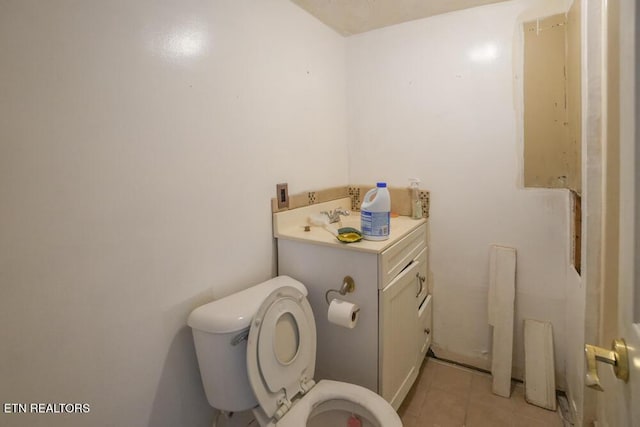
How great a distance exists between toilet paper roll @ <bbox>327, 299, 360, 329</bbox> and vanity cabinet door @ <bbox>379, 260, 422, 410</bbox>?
0.41 feet

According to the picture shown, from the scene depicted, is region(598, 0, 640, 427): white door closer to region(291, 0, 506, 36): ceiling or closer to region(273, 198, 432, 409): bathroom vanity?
region(273, 198, 432, 409): bathroom vanity

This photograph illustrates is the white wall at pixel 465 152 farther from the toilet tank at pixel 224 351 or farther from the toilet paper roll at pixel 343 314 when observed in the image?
the toilet tank at pixel 224 351

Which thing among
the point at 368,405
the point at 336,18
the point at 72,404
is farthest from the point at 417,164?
the point at 72,404

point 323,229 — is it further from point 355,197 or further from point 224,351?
point 224,351

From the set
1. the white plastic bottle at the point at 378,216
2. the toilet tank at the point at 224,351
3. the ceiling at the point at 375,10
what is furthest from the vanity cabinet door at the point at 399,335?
the ceiling at the point at 375,10

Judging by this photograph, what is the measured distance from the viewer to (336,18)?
1.88 metres

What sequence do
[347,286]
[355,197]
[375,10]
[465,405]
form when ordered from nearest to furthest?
[347,286] → [465,405] → [375,10] → [355,197]

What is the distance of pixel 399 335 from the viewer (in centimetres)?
152

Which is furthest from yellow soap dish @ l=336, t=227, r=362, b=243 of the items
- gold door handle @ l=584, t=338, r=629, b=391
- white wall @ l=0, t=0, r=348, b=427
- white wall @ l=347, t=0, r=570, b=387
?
gold door handle @ l=584, t=338, r=629, b=391

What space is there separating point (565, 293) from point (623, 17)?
1.55m

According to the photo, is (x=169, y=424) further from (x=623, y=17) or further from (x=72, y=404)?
(x=623, y=17)

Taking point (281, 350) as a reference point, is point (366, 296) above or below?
above

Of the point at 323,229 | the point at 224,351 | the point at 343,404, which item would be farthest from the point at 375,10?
the point at 343,404

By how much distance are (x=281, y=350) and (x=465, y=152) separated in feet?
4.80
